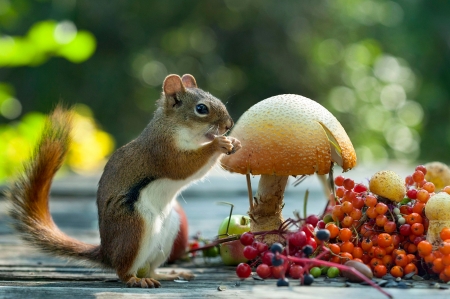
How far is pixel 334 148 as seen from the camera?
1.72 m

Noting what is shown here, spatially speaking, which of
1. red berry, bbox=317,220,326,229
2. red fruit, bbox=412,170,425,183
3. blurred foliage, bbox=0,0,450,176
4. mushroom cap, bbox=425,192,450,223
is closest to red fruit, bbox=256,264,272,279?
red berry, bbox=317,220,326,229

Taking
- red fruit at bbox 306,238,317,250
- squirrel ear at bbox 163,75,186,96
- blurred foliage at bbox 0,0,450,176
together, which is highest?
blurred foliage at bbox 0,0,450,176

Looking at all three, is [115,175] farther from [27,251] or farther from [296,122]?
[27,251]

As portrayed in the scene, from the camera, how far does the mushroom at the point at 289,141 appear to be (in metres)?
1.67

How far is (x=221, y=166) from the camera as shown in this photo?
189 cm

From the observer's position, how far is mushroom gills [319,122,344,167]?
5.59ft

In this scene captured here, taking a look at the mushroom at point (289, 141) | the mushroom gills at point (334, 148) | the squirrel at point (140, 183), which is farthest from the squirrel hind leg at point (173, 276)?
the mushroom gills at point (334, 148)

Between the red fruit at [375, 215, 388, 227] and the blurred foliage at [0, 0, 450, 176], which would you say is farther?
the blurred foliage at [0, 0, 450, 176]

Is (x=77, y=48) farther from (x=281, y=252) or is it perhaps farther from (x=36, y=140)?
(x=281, y=252)

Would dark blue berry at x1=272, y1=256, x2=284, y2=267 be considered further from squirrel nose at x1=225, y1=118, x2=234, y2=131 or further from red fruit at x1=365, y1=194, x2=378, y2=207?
squirrel nose at x1=225, y1=118, x2=234, y2=131

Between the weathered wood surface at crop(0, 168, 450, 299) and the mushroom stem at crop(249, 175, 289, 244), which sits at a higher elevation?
the mushroom stem at crop(249, 175, 289, 244)

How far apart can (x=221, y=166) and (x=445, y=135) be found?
718cm

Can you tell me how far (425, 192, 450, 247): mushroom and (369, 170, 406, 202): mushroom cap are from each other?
111mm

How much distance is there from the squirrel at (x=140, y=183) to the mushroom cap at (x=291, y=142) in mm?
67
